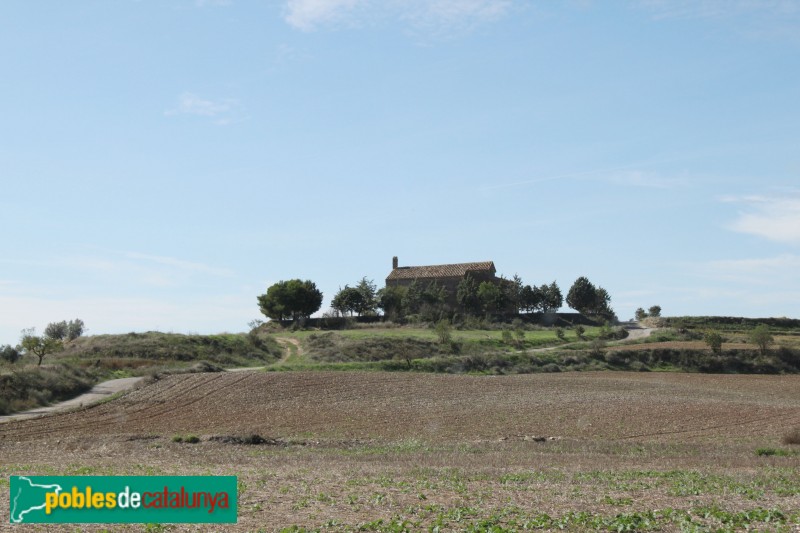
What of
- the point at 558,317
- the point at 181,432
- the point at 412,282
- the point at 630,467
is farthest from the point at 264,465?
the point at 412,282

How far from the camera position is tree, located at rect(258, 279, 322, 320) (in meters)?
111

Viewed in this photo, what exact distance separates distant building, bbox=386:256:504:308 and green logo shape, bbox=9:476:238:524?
108385mm

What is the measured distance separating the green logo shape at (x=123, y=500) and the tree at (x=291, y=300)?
97.0 metres

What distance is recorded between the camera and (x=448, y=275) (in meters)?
126

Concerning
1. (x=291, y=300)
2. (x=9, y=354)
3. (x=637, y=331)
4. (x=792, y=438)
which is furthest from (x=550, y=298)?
(x=792, y=438)

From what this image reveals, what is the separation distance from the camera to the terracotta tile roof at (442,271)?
12575cm

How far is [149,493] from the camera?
13.5 metres

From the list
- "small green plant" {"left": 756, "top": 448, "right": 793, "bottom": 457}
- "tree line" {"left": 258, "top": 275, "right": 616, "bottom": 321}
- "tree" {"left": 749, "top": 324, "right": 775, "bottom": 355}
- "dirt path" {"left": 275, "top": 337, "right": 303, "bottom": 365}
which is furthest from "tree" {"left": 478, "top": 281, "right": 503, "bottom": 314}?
"small green plant" {"left": 756, "top": 448, "right": 793, "bottom": 457}

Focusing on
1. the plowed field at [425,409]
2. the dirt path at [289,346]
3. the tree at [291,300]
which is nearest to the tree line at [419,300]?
the tree at [291,300]

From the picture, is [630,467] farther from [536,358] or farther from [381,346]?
[381,346]

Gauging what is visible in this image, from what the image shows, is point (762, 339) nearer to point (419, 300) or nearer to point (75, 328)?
point (419, 300)

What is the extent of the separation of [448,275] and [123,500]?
113567 mm

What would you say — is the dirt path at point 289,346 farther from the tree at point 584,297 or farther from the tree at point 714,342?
the tree at point 584,297

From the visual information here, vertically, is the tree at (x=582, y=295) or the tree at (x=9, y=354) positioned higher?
the tree at (x=582, y=295)
